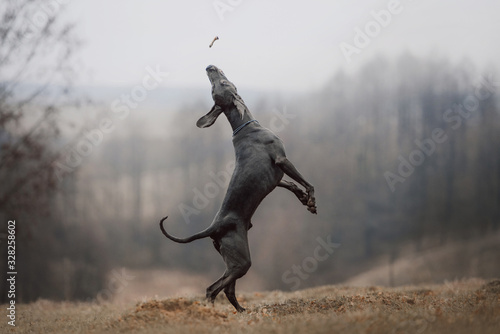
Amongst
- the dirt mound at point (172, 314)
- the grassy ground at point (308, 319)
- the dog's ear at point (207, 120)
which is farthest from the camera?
the dog's ear at point (207, 120)

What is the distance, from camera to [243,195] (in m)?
5.67

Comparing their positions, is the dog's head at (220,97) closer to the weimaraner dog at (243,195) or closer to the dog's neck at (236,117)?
the dog's neck at (236,117)

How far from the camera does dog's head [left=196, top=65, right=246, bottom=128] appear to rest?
609cm

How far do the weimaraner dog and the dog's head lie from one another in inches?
13.6

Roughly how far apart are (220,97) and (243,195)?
1.29m

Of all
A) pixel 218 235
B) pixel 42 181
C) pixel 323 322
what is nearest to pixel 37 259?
pixel 42 181

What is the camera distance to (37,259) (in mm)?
→ 13117

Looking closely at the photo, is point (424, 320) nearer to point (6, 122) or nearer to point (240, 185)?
point (240, 185)

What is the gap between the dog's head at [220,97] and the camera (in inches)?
240

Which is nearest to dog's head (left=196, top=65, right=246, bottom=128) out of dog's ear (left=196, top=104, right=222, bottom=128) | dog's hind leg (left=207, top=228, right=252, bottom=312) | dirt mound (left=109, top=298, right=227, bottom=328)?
dog's ear (left=196, top=104, right=222, bottom=128)

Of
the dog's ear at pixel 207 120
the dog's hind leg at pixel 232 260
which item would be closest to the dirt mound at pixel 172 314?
the dog's hind leg at pixel 232 260

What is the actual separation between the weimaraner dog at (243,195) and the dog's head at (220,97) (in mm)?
346

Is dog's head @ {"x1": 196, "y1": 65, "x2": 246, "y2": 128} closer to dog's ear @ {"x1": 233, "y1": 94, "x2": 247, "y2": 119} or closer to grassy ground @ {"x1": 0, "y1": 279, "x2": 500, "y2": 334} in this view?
dog's ear @ {"x1": 233, "y1": 94, "x2": 247, "y2": 119}

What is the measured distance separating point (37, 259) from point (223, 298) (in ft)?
22.7
